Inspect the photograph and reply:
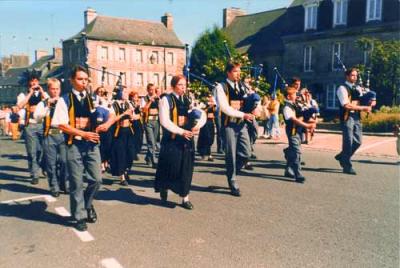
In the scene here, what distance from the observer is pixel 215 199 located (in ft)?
22.6

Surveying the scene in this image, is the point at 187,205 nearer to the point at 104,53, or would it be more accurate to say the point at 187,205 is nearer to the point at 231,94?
the point at 231,94

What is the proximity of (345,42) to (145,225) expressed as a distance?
29471mm

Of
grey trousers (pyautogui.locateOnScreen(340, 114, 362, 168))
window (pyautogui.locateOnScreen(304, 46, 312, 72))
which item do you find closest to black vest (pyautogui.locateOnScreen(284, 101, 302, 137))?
grey trousers (pyautogui.locateOnScreen(340, 114, 362, 168))

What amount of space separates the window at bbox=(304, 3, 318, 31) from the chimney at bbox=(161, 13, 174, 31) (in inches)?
1129

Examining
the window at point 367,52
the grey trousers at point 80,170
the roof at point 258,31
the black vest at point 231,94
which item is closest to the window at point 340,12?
the window at point 367,52

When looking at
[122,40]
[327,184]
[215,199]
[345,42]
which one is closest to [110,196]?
[215,199]

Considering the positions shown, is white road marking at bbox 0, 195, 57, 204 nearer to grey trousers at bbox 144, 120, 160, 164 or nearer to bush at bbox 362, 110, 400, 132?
grey trousers at bbox 144, 120, 160, 164

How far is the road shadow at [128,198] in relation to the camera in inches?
263

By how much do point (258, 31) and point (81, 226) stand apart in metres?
40.7

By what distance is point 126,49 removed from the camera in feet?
172

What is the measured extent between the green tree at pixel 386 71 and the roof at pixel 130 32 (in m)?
34.9

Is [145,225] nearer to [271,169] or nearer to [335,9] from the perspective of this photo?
[271,169]

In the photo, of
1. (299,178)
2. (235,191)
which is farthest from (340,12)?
(235,191)

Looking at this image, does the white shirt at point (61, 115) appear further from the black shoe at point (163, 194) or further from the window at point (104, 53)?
the window at point (104, 53)
